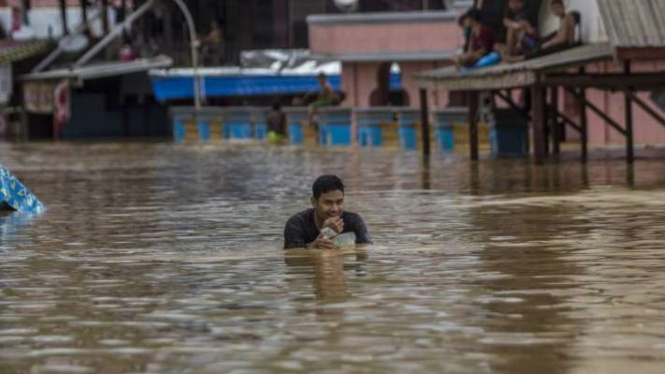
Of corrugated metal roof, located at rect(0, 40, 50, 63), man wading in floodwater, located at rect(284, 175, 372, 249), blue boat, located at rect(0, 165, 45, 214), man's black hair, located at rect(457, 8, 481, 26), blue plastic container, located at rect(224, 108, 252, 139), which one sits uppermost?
man's black hair, located at rect(457, 8, 481, 26)

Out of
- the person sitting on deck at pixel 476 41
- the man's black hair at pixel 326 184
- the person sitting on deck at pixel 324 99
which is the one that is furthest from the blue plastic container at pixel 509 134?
the man's black hair at pixel 326 184

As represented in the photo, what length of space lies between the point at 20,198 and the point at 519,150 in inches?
703

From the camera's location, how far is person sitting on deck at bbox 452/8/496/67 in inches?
1480

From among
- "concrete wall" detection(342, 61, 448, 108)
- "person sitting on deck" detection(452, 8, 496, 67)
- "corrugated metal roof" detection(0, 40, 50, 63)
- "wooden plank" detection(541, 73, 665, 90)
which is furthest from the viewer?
"corrugated metal roof" detection(0, 40, 50, 63)

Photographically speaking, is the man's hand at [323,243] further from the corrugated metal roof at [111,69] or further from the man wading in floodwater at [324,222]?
the corrugated metal roof at [111,69]

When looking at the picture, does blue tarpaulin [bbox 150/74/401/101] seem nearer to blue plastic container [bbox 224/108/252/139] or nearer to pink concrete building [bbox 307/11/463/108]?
blue plastic container [bbox 224/108/252/139]

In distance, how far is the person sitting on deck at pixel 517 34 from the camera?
35781 millimetres

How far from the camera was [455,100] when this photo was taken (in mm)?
56156

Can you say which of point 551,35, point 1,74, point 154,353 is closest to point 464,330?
point 154,353

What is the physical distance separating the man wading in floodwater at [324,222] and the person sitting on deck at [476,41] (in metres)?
21.7

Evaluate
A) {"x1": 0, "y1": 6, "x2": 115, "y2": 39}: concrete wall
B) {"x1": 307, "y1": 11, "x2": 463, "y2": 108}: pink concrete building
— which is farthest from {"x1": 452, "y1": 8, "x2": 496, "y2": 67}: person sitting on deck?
{"x1": 0, "y1": 6, "x2": 115, "y2": 39}: concrete wall

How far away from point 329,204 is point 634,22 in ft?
56.3

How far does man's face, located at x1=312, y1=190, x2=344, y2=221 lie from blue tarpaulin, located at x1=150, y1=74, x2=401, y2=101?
158 feet

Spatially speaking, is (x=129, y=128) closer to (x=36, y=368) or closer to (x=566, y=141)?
(x=566, y=141)
